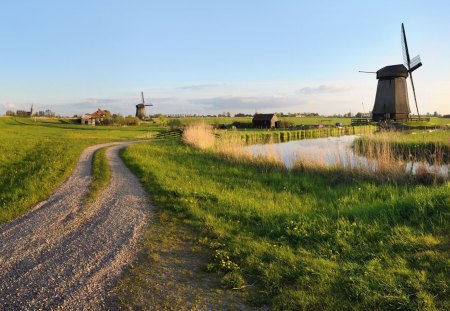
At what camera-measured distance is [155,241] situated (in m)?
6.18

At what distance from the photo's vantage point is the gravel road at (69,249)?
4352 millimetres

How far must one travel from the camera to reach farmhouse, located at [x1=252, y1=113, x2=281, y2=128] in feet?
205

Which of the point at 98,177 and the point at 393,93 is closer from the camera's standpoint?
the point at 98,177

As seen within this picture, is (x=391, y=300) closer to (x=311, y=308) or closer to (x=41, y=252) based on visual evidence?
(x=311, y=308)

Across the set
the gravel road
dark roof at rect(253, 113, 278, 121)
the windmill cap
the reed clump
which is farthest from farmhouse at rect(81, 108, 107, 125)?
the gravel road

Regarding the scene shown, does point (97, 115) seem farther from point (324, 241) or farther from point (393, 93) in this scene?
point (324, 241)

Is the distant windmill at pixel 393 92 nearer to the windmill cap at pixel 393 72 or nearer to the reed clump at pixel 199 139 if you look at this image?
the windmill cap at pixel 393 72

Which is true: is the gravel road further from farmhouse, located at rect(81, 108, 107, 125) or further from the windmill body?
farmhouse, located at rect(81, 108, 107, 125)

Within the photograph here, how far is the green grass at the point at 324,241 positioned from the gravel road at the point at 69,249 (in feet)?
4.30

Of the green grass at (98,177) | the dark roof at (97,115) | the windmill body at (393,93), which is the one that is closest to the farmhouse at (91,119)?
the dark roof at (97,115)

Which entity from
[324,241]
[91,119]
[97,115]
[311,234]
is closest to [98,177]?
[311,234]

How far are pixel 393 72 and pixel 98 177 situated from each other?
45216 mm

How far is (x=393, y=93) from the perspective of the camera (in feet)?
152

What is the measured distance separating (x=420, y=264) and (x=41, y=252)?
5.98m
